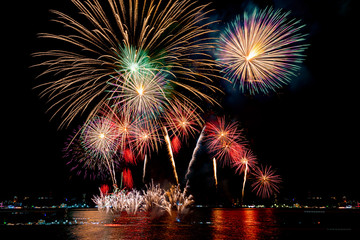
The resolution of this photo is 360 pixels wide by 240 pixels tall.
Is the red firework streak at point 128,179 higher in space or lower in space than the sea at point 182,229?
higher

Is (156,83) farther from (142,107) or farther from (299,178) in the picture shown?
(299,178)

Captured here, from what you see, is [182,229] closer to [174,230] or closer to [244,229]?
[174,230]

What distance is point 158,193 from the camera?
2070 centimetres

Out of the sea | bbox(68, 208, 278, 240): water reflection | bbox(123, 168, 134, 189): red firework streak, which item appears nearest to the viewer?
bbox(68, 208, 278, 240): water reflection

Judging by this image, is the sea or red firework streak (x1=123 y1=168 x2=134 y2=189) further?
red firework streak (x1=123 y1=168 x2=134 y2=189)

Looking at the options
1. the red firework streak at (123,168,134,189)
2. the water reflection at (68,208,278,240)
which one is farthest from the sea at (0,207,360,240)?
the red firework streak at (123,168,134,189)

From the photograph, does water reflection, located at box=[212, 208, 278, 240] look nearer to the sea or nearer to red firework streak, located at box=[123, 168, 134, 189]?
the sea

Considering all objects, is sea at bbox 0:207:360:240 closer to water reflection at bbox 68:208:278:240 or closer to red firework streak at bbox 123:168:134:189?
water reflection at bbox 68:208:278:240

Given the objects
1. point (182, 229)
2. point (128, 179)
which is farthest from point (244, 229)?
point (128, 179)

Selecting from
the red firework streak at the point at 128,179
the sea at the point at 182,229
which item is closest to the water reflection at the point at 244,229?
the sea at the point at 182,229

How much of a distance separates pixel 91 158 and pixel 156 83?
12.7 metres

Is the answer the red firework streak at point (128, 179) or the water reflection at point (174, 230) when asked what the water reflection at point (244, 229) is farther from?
the red firework streak at point (128, 179)

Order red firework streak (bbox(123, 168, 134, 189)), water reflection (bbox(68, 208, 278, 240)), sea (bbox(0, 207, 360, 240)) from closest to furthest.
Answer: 1. water reflection (bbox(68, 208, 278, 240))
2. sea (bbox(0, 207, 360, 240))
3. red firework streak (bbox(123, 168, 134, 189))

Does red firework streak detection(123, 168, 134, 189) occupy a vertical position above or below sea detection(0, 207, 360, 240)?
above
